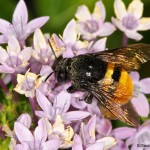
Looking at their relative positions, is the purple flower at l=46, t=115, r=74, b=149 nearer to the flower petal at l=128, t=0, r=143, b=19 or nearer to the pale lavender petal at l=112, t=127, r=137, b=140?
the pale lavender petal at l=112, t=127, r=137, b=140

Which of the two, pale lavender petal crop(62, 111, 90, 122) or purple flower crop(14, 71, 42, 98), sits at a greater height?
purple flower crop(14, 71, 42, 98)

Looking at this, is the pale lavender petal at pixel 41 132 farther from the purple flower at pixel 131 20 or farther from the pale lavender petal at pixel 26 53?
the purple flower at pixel 131 20

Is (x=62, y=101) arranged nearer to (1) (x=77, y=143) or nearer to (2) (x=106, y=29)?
(1) (x=77, y=143)

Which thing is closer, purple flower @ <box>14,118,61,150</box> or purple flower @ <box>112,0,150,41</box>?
purple flower @ <box>14,118,61,150</box>

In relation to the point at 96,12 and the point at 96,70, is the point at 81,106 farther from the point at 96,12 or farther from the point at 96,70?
the point at 96,12

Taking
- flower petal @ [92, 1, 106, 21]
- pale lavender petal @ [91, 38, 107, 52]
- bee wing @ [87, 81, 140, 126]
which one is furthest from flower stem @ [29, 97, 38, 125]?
flower petal @ [92, 1, 106, 21]

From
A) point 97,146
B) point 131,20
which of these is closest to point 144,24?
point 131,20

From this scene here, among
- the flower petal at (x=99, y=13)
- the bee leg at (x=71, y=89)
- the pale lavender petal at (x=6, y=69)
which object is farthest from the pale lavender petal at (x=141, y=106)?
the pale lavender petal at (x=6, y=69)
